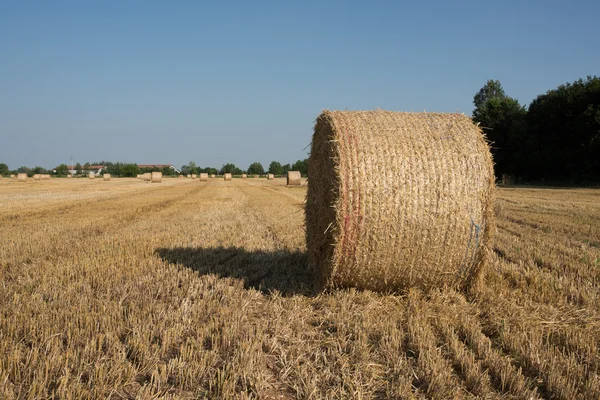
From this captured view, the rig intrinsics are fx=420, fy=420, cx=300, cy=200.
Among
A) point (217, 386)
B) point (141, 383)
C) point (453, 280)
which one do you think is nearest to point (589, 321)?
point (453, 280)

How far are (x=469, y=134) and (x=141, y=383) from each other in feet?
14.1

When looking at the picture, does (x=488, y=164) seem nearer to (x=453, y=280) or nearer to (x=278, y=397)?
(x=453, y=280)

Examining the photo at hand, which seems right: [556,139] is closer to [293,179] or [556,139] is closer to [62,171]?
[293,179]

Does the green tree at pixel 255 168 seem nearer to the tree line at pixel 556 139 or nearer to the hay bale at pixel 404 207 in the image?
the tree line at pixel 556 139

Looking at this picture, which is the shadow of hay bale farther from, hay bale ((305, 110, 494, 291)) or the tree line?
the tree line

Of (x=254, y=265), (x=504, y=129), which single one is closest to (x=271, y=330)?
(x=254, y=265)

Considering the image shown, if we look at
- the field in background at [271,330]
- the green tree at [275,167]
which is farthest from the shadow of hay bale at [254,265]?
the green tree at [275,167]

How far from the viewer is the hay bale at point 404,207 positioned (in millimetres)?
4527

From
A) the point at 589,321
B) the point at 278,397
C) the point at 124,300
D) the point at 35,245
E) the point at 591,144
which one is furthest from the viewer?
the point at 591,144

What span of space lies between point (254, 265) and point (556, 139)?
109 ft

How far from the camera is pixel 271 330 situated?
12.4 ft

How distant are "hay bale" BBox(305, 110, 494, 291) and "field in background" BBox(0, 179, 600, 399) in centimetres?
32

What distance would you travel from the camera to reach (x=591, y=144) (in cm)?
2780

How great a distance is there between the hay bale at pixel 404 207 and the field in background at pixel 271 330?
1.04 feet
